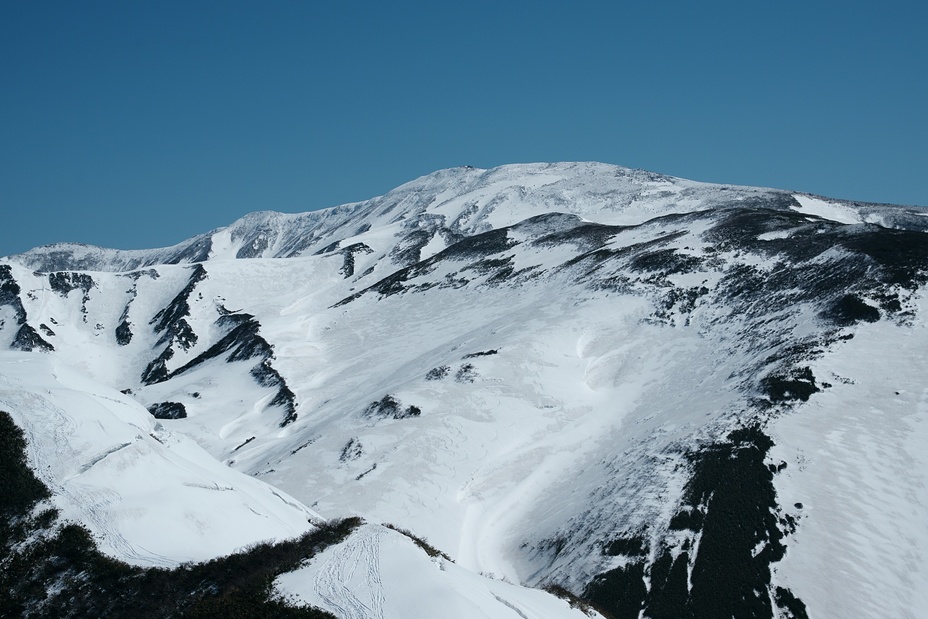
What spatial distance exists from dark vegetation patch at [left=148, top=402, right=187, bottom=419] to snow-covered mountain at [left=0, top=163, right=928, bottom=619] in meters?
0.27

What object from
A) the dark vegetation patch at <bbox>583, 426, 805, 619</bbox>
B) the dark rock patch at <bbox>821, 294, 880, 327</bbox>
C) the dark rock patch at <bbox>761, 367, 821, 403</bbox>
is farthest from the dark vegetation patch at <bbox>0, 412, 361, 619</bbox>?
the dark rock patch at <bbox>821, 294, 880, 327</bbox>

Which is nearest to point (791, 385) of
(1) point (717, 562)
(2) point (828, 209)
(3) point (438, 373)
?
(1) point (717, 562)

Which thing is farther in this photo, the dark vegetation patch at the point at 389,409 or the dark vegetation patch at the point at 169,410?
the dark vegetation patch at the point at 169,410

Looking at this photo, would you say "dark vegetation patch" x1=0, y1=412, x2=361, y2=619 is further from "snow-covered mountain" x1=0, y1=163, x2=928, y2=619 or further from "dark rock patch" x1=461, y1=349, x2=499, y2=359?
"dark rock patch" x1=461, y1=349, x2=499, y2=359

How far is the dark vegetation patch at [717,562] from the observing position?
1120 inches

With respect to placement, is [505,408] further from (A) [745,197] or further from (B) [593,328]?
(A) [745,197]

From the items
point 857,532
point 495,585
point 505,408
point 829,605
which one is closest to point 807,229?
point 505,408

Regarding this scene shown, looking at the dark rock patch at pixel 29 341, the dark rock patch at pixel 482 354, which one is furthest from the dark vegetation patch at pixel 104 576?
the dark rock patch at pixel 29 341

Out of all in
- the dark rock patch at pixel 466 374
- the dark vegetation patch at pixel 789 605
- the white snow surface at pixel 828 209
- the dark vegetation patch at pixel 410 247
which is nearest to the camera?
the dark vegetation patch at pixel 789 605

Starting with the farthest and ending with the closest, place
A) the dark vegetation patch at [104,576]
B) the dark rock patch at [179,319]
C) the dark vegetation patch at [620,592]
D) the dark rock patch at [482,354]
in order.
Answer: the dark rock patch at [179,319] → the dark rock patch at [482,354] → the dark vegetation patch at [620,592] → the dark vegetation patch at [104,576]

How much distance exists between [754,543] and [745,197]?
402 feet

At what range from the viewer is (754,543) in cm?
3083

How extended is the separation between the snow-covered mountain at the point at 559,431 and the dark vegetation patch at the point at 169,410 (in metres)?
0.27

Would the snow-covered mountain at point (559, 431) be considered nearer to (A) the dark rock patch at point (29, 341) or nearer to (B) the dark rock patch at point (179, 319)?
(A) the dark rock patch at point (29, 341)
